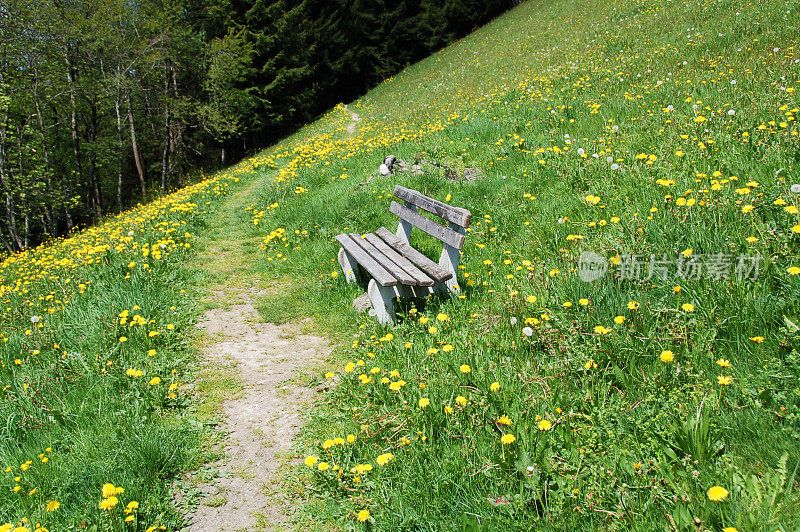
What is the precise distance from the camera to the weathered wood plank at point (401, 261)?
12.1 feet

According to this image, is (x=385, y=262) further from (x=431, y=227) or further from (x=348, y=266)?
(x=348, y=266)

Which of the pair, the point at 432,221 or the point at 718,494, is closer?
the point at 718,494

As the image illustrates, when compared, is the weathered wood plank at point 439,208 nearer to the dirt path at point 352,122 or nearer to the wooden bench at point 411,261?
the wooden bench at point 411,261

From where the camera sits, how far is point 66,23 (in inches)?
667

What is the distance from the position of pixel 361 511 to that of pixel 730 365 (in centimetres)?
188

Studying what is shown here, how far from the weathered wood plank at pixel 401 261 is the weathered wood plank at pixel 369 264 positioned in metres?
0.18

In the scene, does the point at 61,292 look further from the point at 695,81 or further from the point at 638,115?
the point at 695,81

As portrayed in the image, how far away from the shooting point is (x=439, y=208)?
4164 mm

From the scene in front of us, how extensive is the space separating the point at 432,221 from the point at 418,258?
0.38m

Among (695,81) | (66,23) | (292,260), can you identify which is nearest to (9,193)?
(66,23)

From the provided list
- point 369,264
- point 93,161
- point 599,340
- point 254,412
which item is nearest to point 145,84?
point 93,161

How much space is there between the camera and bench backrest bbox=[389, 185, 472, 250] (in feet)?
12.5

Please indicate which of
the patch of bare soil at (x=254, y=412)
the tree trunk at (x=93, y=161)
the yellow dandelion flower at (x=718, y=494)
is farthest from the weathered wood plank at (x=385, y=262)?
the tree trunk at (x=93, y=161)

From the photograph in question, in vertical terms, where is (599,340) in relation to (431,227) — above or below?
below
